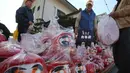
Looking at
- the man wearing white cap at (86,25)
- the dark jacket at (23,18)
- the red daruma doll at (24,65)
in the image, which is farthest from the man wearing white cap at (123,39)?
Answer: the man wearing white cap at (86,25)

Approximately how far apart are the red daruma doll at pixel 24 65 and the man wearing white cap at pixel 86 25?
2.63 m

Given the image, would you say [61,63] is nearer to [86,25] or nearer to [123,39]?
[123,39]

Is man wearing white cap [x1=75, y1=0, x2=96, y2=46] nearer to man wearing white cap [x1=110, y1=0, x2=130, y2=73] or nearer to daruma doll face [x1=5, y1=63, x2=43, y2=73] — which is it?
A: daruma doll face [x1=5, y1=63, x2=43, y2=73]

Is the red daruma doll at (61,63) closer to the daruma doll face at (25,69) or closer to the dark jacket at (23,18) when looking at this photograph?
the daruma doll face at (25,69)

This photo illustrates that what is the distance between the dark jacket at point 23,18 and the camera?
4.74 m

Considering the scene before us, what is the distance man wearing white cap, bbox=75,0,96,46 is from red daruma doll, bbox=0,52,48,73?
2631mm

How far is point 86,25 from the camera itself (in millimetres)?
5570

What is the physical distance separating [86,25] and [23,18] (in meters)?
1.32

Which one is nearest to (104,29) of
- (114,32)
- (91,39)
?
(114,32)

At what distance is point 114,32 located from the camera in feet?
7.81

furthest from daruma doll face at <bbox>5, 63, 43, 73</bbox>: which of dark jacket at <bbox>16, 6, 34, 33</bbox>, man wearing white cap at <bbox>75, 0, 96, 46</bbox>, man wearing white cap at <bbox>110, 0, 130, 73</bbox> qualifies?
man wearing white cap at <bbox>75, 0, 96, 46</bbox>

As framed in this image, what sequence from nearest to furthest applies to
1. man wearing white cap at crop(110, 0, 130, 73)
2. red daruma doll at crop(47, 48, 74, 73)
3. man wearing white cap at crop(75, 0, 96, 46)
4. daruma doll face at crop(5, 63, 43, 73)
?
man wearing white cap at crop(110, 0, 130, 73) < daruma doll face at crop(5, 63, 43, 73) < red daruma doll at crop(47, 48, 74, 73) < man wearing white cap at crop(75, 0, 96, 46)

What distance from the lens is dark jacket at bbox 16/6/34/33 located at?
4.74m

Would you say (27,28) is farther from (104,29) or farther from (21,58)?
(104,29)
